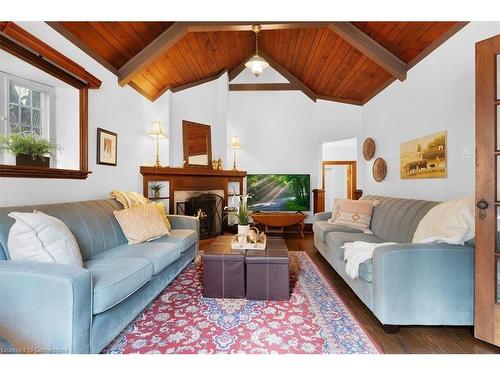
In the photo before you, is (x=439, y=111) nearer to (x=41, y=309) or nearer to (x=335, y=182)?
(x=41, y=309)

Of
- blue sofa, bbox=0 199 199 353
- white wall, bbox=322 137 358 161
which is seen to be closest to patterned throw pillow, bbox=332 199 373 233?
blue sofa, bbox=0 199 199 353

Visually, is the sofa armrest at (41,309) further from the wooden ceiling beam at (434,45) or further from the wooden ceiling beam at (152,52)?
the wooden ceiling beam at (434,45)

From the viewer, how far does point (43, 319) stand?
121 cm

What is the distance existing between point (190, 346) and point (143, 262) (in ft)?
2.14

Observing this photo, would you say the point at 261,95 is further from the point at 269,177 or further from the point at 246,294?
the point at 246,294

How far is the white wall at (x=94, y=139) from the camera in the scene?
2.02 meters

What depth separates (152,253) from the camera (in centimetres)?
205

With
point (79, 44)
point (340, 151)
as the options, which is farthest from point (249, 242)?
point (340, 151)

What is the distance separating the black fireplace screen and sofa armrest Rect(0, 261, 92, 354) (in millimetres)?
2771

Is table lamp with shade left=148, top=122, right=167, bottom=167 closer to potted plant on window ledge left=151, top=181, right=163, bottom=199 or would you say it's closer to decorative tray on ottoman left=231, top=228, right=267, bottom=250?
potted plant on window ledge left=151, top=181, right=163, bottom=199

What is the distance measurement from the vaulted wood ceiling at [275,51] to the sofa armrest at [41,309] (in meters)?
2.27

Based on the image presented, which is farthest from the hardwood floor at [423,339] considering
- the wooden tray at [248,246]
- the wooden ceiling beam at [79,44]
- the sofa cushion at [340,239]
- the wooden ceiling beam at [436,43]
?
the wooden ceiling beam at [79,44]
